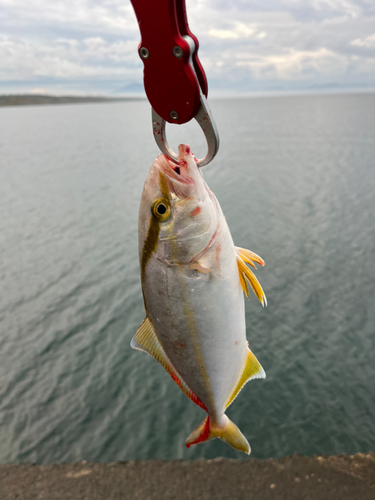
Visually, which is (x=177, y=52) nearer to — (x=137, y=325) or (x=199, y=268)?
(x=199, y=268)

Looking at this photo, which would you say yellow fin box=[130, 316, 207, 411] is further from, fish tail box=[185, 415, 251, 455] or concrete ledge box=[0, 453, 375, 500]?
concrete ledge box=[0, 453, 375, 500]

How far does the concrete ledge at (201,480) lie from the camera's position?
246 inches

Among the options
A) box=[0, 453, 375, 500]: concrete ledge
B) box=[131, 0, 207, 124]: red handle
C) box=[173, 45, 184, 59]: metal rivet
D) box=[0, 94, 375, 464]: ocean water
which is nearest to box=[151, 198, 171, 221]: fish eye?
box=[131, 0, 207, 124]: red handle

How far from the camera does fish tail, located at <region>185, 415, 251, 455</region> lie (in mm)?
3254

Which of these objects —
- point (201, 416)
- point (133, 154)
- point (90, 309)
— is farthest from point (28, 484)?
point (133, 154)

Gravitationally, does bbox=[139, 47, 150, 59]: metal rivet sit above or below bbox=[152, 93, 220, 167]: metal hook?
above

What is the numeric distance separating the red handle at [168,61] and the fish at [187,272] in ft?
1.14

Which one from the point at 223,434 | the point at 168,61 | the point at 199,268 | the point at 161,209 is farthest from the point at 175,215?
the point at 223,434

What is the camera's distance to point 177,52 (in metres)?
1.80

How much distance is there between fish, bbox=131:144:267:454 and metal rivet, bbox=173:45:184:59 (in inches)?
22.5

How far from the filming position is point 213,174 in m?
28.5

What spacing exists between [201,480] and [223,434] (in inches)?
163

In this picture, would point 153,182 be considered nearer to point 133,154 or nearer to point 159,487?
point 159,487

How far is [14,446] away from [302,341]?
7.26 m
